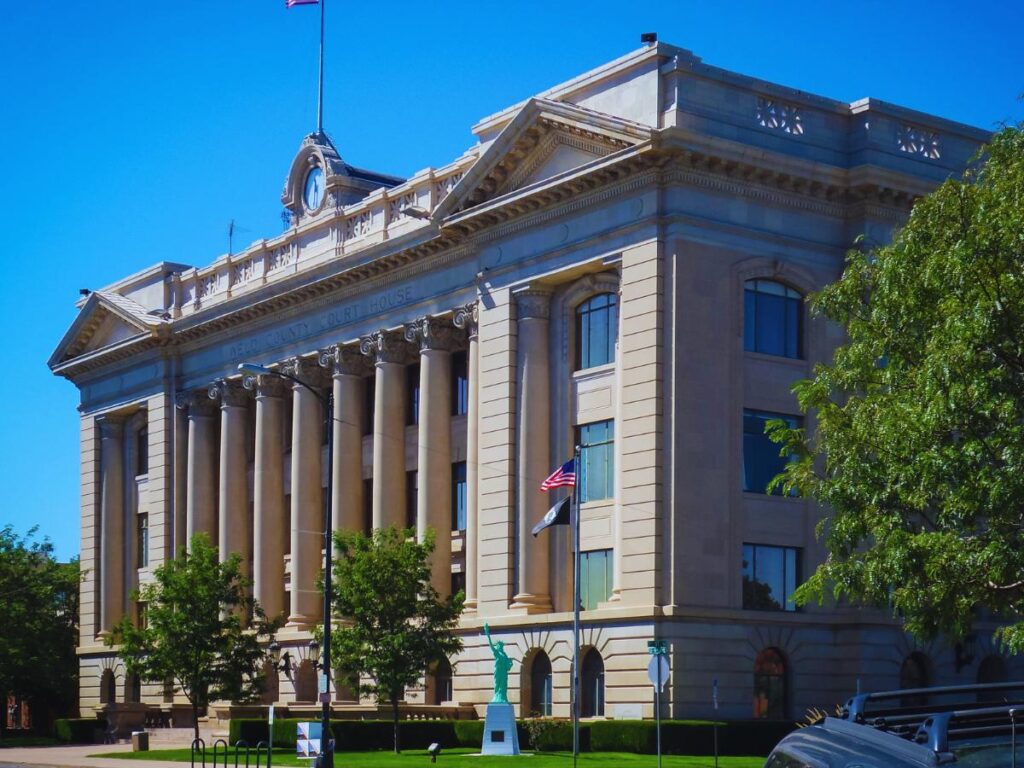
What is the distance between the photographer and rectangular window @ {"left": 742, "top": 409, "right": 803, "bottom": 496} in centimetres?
5344

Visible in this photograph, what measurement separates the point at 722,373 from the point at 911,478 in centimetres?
2107

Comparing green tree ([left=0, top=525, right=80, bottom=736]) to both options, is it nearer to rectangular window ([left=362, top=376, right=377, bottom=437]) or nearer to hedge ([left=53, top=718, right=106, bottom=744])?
hedge ([left=53, top=718, right=106, bottom=744])

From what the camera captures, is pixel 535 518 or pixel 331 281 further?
pixel 331 281

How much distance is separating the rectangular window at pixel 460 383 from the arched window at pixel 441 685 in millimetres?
9518

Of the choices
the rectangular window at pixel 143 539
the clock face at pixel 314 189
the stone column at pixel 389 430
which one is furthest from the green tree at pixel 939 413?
the rectangular window at pixel 143 539

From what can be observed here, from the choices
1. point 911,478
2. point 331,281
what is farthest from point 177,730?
point 911,478

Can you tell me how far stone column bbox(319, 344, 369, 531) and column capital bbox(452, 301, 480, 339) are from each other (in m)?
7.98

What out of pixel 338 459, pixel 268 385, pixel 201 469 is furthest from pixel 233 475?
pixel 338 459

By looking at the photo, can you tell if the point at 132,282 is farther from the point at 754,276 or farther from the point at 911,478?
the point at 911,478

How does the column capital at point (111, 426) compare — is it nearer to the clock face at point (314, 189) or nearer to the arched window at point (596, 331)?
the clock face at point (314, 189)

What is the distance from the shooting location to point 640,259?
52.9 meters

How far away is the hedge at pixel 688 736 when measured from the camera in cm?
4816

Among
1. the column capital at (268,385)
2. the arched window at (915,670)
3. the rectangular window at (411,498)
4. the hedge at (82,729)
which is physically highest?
the column capital at (268,385)

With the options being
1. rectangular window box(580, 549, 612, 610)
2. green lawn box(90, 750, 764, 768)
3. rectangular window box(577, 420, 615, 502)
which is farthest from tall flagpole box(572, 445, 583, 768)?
rectangular window box(580, 549, 612, 610)
